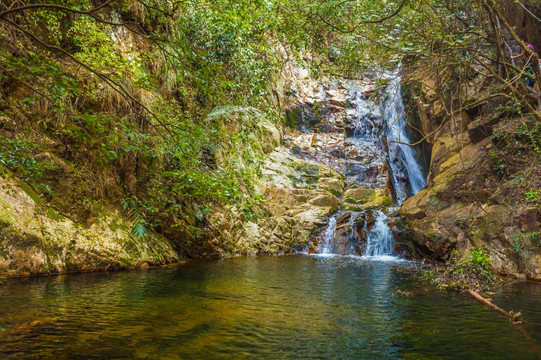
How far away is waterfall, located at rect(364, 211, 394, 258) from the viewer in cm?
1433

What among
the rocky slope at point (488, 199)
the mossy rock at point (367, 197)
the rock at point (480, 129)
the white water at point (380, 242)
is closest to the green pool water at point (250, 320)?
the rocky slope at point (488, 199)

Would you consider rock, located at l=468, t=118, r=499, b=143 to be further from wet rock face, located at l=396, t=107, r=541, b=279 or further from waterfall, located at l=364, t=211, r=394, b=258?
waterfall, located at l=364, t=211, r=394, b=258

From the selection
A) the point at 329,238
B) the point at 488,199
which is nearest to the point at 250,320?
the point at 488,199

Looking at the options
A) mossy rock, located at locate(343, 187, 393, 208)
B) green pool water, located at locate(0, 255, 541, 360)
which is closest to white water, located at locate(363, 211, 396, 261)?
mossy rock, located at locate(343, 187, 393, 208)

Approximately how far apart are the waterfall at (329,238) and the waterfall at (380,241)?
5.48 feet

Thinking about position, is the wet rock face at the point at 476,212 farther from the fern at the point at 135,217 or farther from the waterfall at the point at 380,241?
the fern at the point at 135,217

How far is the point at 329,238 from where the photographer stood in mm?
15906

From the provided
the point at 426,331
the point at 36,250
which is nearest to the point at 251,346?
the point at 426,331

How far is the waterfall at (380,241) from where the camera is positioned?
14.3m

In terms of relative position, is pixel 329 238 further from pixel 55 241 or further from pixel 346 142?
pixel 55 241

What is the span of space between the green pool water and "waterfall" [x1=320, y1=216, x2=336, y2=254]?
24.6ft

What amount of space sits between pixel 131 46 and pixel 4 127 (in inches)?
188

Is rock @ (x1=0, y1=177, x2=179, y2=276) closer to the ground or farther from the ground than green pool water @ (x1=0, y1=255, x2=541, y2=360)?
farther from the ground

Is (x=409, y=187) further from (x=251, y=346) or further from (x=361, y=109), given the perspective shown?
(x=251, y=346)
